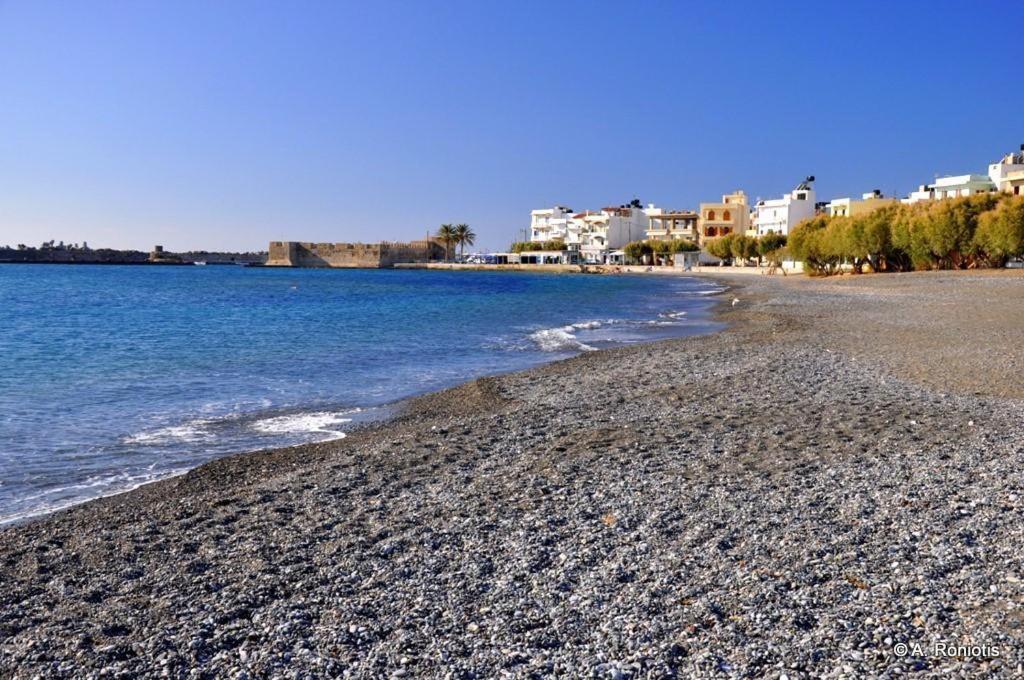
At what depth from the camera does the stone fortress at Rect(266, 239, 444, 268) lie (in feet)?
606

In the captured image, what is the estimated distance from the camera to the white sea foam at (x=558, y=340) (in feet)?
82.0

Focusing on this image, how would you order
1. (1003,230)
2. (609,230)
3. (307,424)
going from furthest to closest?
(609,230) < (1003,230) < (307,424)

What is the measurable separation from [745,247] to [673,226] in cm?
2806

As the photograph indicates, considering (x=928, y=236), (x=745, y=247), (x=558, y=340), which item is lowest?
(x=558, y=340)

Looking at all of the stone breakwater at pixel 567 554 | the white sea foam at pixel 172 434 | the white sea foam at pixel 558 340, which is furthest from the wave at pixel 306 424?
the white sea foam at pixel 558 340

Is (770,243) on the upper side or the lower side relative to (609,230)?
lower

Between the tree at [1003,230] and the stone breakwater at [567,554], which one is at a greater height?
the tree at [1003,230]

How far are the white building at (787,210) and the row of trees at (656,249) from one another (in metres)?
11.5

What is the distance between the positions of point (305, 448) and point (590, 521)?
538 cm

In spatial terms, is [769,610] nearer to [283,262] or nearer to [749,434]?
[749,434]

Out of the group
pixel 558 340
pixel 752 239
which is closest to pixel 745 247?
pixel 752 239

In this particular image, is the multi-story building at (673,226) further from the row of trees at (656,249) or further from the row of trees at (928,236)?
the row of trees at (928,236)

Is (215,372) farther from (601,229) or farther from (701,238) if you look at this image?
(601,229)

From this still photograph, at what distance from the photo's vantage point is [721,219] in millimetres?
125750
